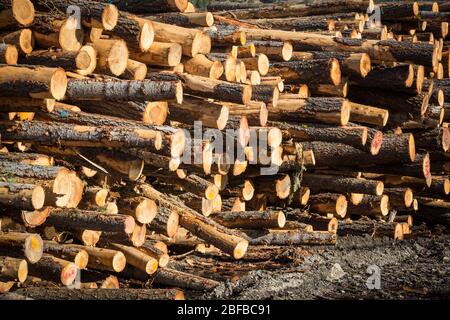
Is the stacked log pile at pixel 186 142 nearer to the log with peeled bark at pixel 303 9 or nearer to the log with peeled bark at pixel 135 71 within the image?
the log with peeled bark at pixel 135 71

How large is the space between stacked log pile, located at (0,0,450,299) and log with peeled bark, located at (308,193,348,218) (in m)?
0.02

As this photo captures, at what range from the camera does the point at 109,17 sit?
5293mm

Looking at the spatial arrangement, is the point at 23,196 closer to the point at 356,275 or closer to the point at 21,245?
the point at 21,245

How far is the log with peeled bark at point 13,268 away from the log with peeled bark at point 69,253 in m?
0.52

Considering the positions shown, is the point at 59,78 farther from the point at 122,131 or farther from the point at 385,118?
the point at 385,118

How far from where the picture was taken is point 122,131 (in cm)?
504

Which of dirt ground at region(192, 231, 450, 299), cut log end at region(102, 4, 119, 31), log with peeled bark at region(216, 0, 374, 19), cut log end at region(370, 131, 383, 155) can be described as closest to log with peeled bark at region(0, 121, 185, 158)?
cut log end at region(102, 4, 119, 31)

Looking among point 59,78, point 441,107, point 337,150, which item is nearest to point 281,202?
point 337,150

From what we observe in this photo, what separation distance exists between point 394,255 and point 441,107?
2.06 m

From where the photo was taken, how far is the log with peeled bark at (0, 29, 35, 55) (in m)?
5.24

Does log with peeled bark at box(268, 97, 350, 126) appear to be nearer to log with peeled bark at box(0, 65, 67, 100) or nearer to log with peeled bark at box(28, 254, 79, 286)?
log with peeled bark at box(0, 65, 67, 100)

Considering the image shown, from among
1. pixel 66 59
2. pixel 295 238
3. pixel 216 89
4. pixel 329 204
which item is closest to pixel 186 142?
pixel 216 89

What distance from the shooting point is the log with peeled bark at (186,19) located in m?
6.58

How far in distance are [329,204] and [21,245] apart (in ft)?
13.0
